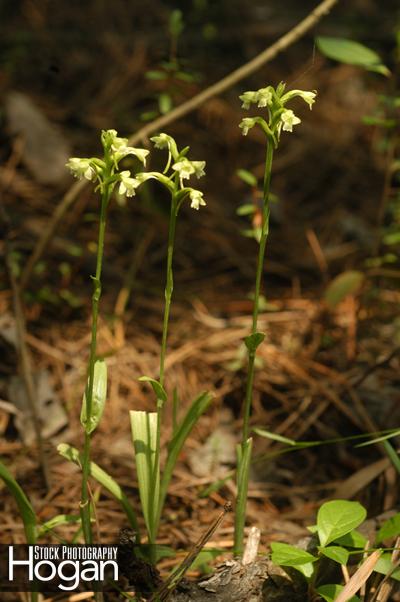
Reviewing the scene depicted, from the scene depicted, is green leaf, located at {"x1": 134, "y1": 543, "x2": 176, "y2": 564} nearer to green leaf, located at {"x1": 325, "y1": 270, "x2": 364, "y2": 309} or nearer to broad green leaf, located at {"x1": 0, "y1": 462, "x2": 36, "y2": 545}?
broad green leaf, located at {"x1": 0, "y1": 462, "x2": 36, "y2": 545}

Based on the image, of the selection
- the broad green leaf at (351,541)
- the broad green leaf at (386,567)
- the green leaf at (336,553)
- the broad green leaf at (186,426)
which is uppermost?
the broad green leaf at (186,426)

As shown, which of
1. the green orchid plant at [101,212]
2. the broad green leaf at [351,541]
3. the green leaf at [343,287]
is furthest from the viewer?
the green leaf at [343,287]

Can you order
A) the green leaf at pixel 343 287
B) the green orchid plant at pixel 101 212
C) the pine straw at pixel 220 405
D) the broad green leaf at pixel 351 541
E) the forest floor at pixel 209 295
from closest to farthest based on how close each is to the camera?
the green orchid plant at pixel 101 212
the broad green leaf at pixel 351 541
the pine straw at pixel 220 405
the forest floor at pixel 209 295
the green leaf at pixel 343 287

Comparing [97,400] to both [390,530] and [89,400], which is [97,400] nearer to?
[89,400]

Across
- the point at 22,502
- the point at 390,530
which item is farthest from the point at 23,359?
the point at 390,530

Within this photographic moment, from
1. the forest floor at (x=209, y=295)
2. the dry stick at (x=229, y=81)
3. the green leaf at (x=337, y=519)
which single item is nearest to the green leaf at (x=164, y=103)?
the dry stick at (x=229, y=81)

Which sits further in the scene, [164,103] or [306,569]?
[164,103]

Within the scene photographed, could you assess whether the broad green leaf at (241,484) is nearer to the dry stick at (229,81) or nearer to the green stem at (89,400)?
the green stem at (89,400)
